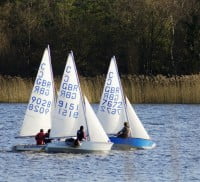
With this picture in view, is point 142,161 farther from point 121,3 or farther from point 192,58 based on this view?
point 121,3

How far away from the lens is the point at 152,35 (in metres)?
67.7

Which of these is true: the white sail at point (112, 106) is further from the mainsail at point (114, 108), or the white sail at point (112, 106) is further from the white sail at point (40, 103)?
the white sail at point (40, 103)

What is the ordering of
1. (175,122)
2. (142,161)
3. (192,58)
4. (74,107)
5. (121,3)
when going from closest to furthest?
(142,161) → (74,107) → (175,122) → (192,58) → (121,3)

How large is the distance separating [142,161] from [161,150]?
143 inches

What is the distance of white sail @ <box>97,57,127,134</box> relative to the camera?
35.5 meters

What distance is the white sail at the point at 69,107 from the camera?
3316 cm

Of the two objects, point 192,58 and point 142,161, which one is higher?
point 192,58

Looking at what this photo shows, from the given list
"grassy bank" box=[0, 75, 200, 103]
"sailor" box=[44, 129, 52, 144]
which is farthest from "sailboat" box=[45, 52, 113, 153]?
"grassy bank" box=[0, 75, 200, 103]

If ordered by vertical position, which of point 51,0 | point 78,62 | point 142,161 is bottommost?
point 142,161

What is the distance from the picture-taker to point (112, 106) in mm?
35594

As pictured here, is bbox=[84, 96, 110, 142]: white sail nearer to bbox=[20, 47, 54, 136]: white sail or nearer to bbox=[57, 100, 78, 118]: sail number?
bbox=[57, 100, 78, 118]: sail number

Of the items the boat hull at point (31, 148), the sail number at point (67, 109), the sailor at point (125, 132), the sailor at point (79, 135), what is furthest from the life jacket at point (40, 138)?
the sailor at point (125, 132)

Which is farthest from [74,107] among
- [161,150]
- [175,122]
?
[175,122]

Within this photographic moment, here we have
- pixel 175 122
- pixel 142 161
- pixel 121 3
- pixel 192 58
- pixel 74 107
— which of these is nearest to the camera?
pixel 142 161
